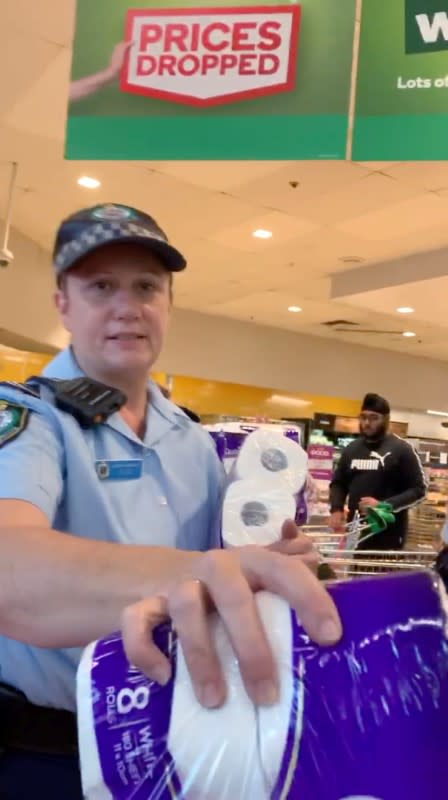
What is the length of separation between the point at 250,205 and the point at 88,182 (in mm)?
1241

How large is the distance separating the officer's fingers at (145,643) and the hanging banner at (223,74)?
6.64ft

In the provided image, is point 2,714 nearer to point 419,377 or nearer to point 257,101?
point 257,101

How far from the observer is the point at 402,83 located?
226 centimetres

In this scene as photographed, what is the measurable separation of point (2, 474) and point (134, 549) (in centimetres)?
20

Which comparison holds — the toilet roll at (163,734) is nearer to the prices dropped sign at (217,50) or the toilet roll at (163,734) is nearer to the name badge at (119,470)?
A: the name badge at (119,470)

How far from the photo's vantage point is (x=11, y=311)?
22.6ft

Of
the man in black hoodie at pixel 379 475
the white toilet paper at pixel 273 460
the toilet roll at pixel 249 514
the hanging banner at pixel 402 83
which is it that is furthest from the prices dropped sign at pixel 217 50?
the man in black hoodie at pixel 379 475

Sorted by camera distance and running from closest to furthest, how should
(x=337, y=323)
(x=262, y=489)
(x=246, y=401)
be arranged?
(x=262, y=489), (x=337, y=323), (x=246, y=401)

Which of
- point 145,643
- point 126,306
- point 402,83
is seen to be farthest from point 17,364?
point 145,643

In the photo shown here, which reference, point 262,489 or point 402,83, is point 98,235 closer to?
point 262,489

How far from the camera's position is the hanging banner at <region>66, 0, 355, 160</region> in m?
2.27

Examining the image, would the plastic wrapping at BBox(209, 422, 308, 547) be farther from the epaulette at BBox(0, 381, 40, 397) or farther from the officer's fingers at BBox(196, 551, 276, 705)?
the officer's fingers at BBox(196, 551, 276, 705)

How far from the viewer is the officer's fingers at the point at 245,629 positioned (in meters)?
0.45

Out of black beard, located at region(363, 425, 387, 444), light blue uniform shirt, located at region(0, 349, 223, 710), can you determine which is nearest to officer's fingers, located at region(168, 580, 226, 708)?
light blue uniform shirt, located at region(0, 349, 223, 710)
